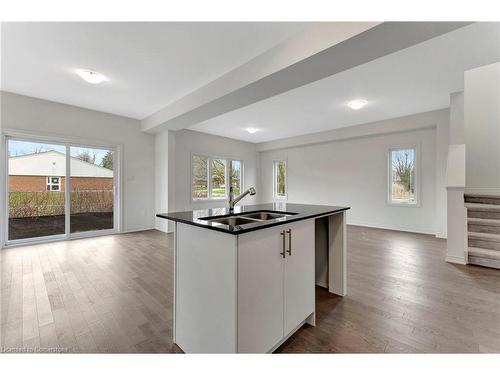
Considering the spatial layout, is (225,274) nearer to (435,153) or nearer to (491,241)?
(491,241)

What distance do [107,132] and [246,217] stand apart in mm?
4525

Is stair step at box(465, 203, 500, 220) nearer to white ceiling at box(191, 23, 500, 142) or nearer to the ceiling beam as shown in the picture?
white ceiling at box(191, 23, 500, 142)

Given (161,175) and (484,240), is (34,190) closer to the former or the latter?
(161,175)

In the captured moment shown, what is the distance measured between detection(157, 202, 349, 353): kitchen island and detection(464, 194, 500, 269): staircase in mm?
3058

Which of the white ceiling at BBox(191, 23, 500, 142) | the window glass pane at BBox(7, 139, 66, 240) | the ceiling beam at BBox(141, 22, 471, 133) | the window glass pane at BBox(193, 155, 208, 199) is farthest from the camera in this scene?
the window glass pane at BBox(193, 155, 208, 199)

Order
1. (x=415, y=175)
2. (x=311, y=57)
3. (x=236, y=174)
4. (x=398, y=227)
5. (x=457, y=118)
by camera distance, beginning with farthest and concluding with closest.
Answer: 1. (x=236, y=174)
2. (x=398, y=227)
3. (x=415, y=175)
4. (x=457, y=118)
5. (x=311, y=57)

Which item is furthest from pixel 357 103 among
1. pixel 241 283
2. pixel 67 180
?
pixel 67 180

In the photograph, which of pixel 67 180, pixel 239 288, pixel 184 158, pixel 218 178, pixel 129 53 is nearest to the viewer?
pixel 239 288

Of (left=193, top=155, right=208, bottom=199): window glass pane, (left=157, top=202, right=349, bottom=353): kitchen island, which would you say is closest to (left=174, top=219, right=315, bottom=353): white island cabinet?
(left=157, top=202, right=349, bottom=353): kitchen island

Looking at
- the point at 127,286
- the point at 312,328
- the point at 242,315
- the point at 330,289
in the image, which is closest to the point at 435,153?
the point at 330,289

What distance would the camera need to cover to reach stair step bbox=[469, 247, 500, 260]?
3.06 meters

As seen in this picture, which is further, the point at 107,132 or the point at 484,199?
the point at 107,132

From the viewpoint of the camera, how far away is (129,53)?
265 cm

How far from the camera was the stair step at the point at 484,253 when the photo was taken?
3.06 meters
